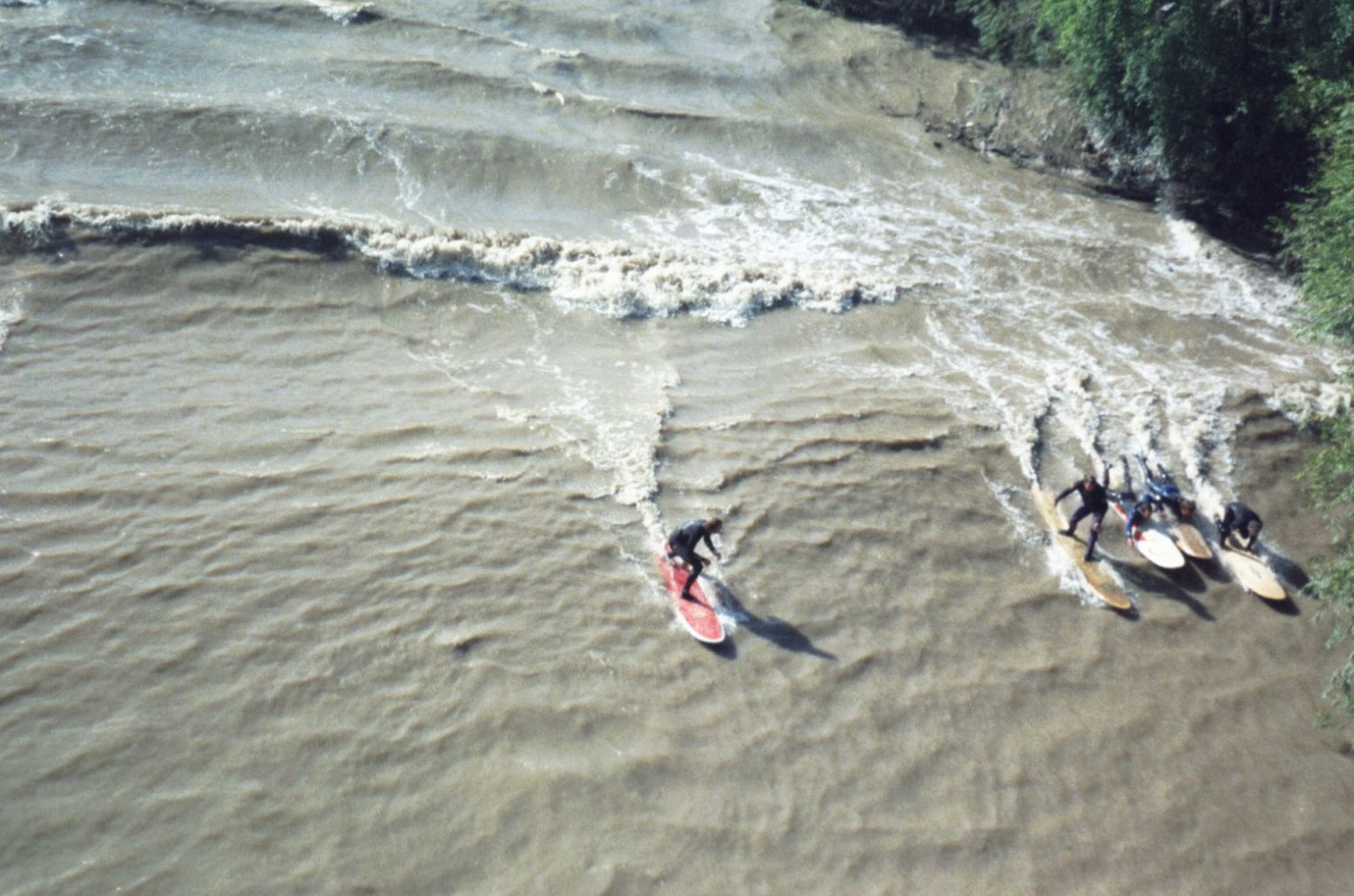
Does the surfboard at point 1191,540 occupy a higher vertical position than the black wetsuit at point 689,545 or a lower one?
higher

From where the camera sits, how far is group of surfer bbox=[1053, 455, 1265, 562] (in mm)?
11188

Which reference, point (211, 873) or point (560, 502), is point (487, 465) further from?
point (211, 873)

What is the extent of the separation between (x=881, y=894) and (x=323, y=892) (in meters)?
4.43

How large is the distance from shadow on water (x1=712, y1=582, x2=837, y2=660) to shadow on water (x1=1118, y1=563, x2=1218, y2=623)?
161 inches

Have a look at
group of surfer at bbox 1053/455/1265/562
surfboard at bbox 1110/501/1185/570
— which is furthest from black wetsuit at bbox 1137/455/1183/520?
surfboard at bbox 1110/501/1185/570

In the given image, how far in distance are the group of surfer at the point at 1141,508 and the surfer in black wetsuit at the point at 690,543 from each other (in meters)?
4.58

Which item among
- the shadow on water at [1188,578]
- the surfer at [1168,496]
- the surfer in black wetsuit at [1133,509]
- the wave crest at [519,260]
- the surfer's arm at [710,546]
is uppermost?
the wave crest at [519,260]

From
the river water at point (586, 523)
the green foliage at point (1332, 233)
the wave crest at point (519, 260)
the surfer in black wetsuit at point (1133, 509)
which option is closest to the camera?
the river water at point (586, 523)

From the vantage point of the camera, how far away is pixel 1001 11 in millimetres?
23438

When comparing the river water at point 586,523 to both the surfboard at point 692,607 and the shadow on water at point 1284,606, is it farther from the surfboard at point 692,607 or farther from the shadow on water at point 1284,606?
the surfboard at point 692,607

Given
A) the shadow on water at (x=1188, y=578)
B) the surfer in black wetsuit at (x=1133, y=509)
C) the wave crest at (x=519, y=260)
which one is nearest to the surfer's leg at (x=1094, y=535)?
the surfer in black wetsuit at (x=1133, y=509)

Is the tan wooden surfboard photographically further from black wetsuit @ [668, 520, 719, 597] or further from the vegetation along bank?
black wetsuit @ [668, 520, 719, 597]

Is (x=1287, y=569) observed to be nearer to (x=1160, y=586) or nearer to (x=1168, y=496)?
(x=1168, y=496)

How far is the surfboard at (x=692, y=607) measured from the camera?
9.50m
